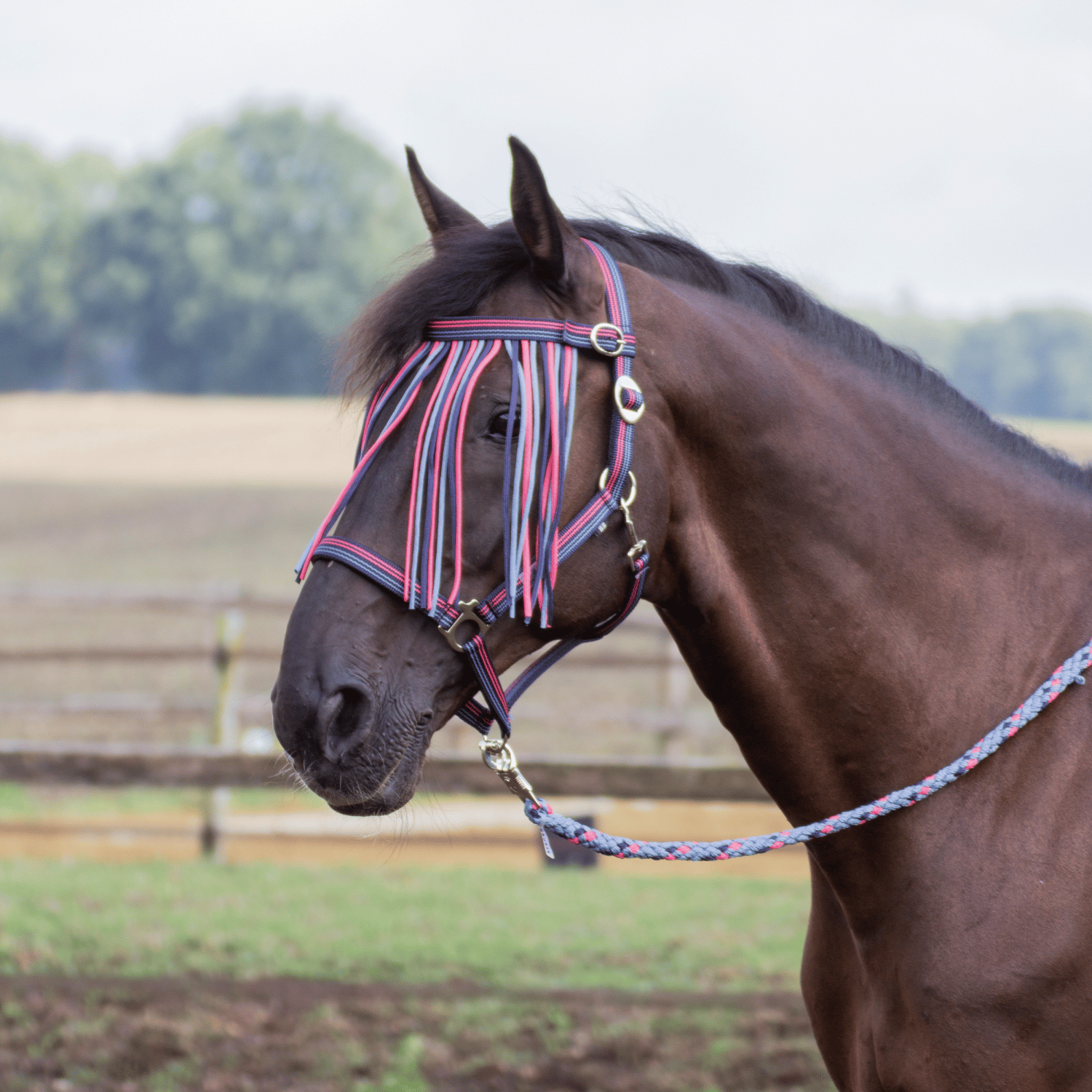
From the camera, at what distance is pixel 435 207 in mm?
2051

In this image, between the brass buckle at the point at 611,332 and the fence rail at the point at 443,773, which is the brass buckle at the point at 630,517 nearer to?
the brass buckle at the point at 611,332

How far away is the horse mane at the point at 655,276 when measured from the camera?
1.79m

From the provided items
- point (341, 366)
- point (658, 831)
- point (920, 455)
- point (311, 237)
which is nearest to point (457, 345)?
point (341, 366)

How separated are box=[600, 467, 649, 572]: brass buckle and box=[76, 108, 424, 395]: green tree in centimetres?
4160

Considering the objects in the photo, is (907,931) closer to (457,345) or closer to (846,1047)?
(846,1047)

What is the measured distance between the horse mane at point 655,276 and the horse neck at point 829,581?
101mm

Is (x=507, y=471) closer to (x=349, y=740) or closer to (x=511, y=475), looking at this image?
(x=511, y=475)

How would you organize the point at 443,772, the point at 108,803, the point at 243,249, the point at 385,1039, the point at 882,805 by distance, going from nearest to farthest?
the point at 882,805 → the point at 385,1039 → the point at 443,772 → the point at 108,803 → the point at 243,249

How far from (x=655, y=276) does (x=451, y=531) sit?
0.64m

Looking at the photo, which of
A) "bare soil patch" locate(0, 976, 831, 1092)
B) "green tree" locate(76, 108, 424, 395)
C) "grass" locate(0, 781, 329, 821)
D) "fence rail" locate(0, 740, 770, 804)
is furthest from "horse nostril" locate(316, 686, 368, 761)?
"green tree" locate(76, 108, 424, 395)

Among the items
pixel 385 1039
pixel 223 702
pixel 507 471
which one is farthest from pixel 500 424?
pixel 223 702

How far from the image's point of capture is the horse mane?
1788mm

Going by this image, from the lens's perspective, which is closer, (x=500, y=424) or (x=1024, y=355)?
(x=500, y=424)

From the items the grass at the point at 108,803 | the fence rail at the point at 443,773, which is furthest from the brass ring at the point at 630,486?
the grass at the point at 108,803
